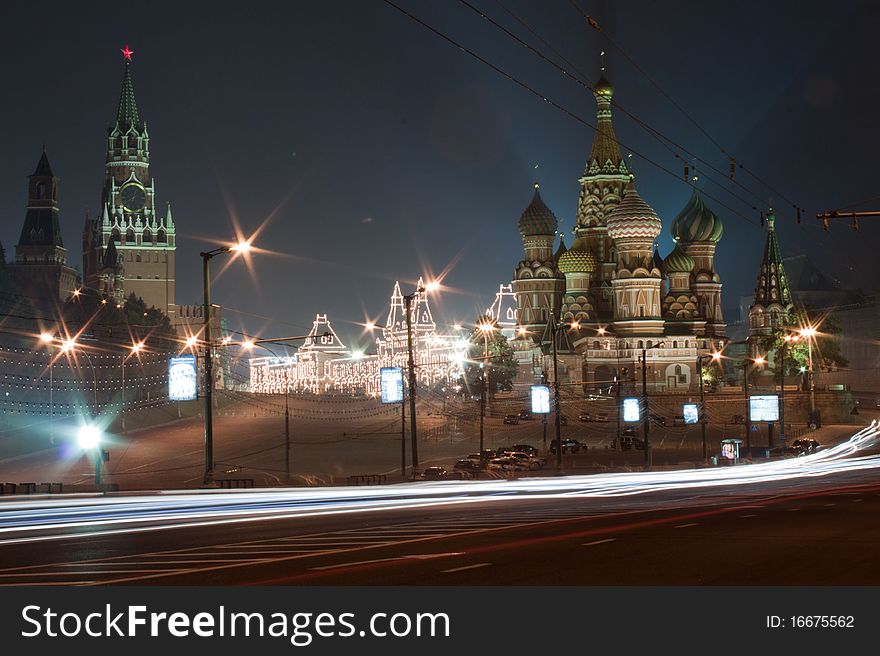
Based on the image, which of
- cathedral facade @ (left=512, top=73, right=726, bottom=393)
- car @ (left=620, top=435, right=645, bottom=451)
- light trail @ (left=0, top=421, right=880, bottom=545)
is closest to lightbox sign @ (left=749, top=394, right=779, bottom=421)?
car @ (left=620, top=435, right=645, bottom=451)

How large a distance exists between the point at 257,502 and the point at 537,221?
114911mm

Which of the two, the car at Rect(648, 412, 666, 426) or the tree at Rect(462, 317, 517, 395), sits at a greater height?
the tree at Rect(462, 317, 517, 395)

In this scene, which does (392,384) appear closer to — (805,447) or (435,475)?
(435,475)

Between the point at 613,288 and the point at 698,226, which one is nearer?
the point at 613,288

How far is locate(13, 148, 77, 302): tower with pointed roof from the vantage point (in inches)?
7098

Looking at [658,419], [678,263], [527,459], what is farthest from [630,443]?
[678,263]

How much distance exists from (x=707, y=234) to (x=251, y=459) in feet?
261

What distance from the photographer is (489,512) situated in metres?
27.1

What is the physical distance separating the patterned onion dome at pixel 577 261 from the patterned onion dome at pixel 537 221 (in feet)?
15.1

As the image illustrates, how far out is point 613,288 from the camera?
130 meters

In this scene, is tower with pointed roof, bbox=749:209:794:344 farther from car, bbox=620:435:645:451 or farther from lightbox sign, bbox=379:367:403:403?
lightbox sign, bbox=379:367:403:403

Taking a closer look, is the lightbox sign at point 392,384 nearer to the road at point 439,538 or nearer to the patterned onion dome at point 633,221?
the road at point 439,538

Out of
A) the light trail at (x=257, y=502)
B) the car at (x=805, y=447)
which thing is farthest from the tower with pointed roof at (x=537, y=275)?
the light trail at (x=257, y=502)

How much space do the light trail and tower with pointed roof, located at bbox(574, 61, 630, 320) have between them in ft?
302
